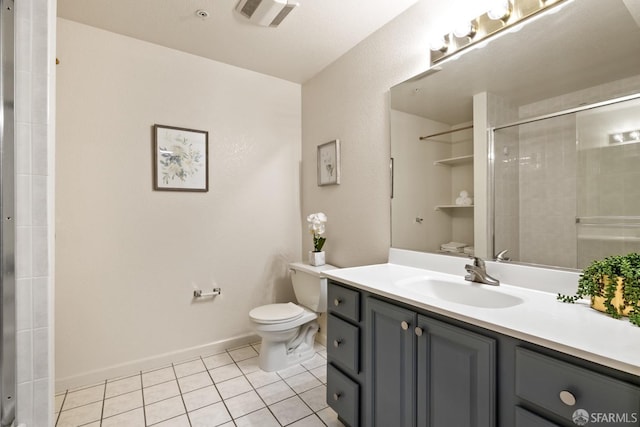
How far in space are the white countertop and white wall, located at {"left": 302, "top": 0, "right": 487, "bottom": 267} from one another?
2.85ft

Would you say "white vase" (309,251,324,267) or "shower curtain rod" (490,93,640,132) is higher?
"shower curtain rod" (490,93,640,132)

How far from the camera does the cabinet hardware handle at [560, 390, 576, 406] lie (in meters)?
0.71

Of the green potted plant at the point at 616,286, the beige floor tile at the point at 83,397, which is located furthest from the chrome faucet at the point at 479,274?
the beige floor tile at the point at 83,397

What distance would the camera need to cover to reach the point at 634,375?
64cm

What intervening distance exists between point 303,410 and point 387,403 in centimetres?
70

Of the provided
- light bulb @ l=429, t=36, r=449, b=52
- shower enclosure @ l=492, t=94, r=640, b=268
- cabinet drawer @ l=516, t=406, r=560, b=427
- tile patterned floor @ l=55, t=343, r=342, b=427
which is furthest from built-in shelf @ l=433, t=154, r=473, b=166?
tile patterned floor @ l=55, t=343, r=342, b=427

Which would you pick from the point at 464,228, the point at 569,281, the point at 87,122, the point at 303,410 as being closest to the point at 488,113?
the point at 464,228

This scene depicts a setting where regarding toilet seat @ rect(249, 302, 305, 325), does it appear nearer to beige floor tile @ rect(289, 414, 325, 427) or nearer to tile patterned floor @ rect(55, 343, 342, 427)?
tile patterned floor @ rect(55, 343, 342, 427)

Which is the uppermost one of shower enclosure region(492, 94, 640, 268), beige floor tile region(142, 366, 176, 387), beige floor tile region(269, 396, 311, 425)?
shower enclosure region(492, 94, 640, 268)

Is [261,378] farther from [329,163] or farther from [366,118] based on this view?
[366,118]

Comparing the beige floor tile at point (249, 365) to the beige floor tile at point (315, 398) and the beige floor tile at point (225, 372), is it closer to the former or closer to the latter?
the beige floor tile at point (225, 372)

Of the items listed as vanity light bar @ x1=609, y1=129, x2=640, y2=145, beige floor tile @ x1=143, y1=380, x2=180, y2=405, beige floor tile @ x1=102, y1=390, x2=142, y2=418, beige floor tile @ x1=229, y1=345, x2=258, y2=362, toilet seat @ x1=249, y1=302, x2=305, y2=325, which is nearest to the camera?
vanity light bar @ x1=609, y1=129, x2=640, y2=145

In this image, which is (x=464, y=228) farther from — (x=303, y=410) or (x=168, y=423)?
(x=168, y=423)

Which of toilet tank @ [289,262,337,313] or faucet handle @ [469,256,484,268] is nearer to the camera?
faucet handle @ [469,256,484,268]
